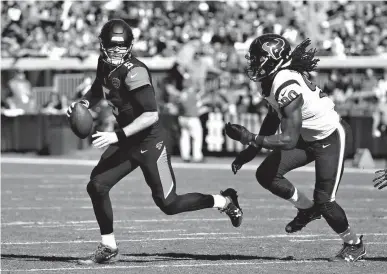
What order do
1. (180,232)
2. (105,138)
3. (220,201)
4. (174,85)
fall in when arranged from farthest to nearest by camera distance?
(174,85) < (180,232) < (220,201) < (105,138)

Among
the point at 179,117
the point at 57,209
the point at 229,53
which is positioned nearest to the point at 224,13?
the point at 229,53

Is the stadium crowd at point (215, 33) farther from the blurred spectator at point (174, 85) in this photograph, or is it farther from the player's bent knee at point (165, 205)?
the player's bent knee at point (165, 205)

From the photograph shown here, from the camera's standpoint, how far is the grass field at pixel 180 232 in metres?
6.75

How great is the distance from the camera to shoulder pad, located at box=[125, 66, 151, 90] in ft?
22.1

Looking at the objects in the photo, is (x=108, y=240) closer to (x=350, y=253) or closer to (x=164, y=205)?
(x=164, y=205)

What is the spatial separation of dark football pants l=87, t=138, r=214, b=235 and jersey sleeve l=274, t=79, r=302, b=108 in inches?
40.2

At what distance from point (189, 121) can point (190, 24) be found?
347cm

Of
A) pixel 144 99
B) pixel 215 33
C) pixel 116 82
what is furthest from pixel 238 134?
pixel 215 33

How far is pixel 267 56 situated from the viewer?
6.63 meters

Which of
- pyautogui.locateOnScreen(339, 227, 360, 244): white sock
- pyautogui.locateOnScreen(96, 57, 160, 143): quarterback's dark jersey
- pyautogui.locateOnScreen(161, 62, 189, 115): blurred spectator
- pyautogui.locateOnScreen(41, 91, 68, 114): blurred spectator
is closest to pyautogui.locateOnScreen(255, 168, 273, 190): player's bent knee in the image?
pyautogui.locateOnScreen(339, 227, 360, 244): white sock

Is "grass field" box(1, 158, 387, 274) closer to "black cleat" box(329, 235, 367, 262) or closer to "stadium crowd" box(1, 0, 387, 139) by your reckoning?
"black cleat" box(329, 235, 367, 262)

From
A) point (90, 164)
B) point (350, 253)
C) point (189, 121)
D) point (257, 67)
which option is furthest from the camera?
point (189, 121)

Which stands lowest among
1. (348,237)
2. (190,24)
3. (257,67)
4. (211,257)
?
(211,257)

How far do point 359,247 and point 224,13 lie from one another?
539 inches
